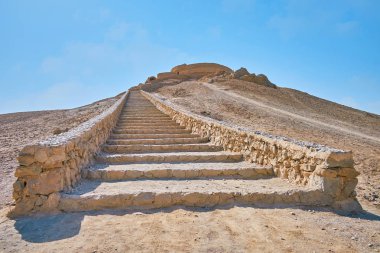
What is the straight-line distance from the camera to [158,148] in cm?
758

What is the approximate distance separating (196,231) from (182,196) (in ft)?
3.05

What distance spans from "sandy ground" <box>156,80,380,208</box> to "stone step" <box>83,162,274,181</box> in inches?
75.9

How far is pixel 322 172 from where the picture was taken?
181 inches

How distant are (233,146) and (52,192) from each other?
4181 mm

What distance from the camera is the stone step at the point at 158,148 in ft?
24.6

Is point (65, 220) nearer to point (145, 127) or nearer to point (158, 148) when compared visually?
point (158, 148)

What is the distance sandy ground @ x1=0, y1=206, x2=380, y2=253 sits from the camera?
3.30 meters

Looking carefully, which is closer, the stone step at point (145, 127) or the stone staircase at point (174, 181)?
the stone staircase at point (174, 181)

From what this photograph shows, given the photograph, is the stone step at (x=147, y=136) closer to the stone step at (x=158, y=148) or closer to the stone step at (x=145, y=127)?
the stone step at (x=145, y=127)

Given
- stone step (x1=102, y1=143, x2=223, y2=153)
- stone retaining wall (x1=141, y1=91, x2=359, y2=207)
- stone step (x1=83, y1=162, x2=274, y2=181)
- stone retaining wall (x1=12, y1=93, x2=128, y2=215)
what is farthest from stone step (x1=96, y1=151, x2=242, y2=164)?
stone retaining wall (x1=12, y1=93, x2=128, y2=215)

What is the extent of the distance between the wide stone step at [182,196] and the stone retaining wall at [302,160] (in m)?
0.20

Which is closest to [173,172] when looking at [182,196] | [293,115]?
[182,196]

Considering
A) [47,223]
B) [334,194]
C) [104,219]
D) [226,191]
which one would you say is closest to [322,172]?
[334,194]

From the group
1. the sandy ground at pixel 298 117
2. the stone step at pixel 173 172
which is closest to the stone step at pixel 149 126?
the sandy ground at pixel 298 117
